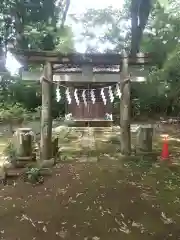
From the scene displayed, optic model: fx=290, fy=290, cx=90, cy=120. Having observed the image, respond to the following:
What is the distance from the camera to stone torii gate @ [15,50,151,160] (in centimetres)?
855

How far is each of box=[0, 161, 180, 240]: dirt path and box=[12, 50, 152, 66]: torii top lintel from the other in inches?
134

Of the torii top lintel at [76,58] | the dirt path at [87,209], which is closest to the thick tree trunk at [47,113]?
the torii top lintel at [76,58]

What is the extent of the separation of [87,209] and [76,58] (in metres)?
4.83

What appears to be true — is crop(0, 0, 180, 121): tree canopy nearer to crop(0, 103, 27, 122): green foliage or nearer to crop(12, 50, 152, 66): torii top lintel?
crop(0, 103, 27, 122): green foliage

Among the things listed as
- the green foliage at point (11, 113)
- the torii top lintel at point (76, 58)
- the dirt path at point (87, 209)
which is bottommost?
the dirt path at point (87, 209)

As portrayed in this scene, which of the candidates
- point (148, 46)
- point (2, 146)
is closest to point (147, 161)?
point (2, 146)

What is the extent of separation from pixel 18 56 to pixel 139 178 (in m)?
5.05

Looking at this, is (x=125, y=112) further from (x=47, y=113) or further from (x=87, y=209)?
(x=87, y=209)

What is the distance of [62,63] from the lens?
29.1 ft

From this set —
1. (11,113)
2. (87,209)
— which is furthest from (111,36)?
(87,209)

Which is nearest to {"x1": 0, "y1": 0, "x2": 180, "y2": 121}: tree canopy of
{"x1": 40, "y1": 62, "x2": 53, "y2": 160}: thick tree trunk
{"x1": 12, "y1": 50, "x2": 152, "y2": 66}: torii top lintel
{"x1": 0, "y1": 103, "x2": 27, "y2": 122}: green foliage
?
{"x1": 0, "y1": 103, "x2": 27, "y2": 122}: green foliage

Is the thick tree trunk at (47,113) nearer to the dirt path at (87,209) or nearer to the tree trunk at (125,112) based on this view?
the dirt path at (87,209)

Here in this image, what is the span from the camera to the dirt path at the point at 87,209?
483cm

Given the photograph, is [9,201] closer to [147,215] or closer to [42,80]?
[147,215]
